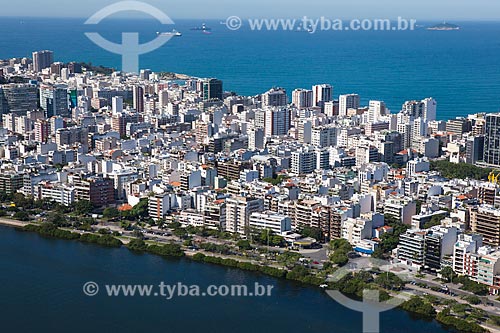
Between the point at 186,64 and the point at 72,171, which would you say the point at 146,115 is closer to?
the point at 72,171

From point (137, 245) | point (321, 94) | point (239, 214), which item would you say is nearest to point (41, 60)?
point (321, 94)

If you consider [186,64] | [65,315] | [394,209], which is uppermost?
[186,64]

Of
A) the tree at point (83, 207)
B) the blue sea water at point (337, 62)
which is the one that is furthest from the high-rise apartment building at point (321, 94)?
the tree at point (83, 207)

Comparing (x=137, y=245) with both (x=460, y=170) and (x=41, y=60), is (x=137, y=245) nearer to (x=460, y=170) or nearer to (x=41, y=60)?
(x=460, y=170)

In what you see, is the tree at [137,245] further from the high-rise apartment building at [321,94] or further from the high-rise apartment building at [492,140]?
the high-rise apartment building at [321,94]

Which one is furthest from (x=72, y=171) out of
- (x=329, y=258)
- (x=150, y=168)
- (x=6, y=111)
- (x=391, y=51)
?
(x=391, y=51)

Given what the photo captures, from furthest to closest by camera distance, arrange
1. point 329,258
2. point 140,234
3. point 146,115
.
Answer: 1. point 146,115
2. point 140,234
3. point 329,258

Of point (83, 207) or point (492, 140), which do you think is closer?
point (83, 207)
